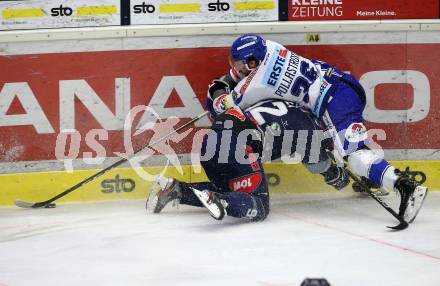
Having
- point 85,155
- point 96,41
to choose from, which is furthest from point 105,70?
point 85,155

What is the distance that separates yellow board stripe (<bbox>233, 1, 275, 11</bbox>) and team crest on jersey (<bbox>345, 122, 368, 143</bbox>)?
122 centimetres

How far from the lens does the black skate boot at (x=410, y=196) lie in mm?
5055

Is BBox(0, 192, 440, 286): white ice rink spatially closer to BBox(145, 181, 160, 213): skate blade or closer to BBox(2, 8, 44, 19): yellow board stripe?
BBox(145, 181, 160, 213): skate blade

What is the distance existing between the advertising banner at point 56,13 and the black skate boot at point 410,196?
94.2 inches

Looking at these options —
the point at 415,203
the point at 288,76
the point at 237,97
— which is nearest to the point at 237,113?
the point at 237,97

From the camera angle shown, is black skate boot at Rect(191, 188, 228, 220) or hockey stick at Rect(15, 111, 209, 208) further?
hockey stick at Rect(15, 111, 209, 208)

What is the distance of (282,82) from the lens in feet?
18.4

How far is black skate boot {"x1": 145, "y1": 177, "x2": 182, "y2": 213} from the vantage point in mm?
5531

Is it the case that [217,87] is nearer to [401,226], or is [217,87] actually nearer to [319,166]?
[319,166]

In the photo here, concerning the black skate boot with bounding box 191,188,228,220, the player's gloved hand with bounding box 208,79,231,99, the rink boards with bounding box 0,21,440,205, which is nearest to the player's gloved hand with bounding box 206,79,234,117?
the player's gloved hand with bounding box 208,79,231,99

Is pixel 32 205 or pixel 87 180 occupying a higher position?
pixel 87 180

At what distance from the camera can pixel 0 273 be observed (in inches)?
165

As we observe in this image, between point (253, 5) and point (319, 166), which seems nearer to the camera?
point (319, 166)

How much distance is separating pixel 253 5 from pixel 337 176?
4.54ft
